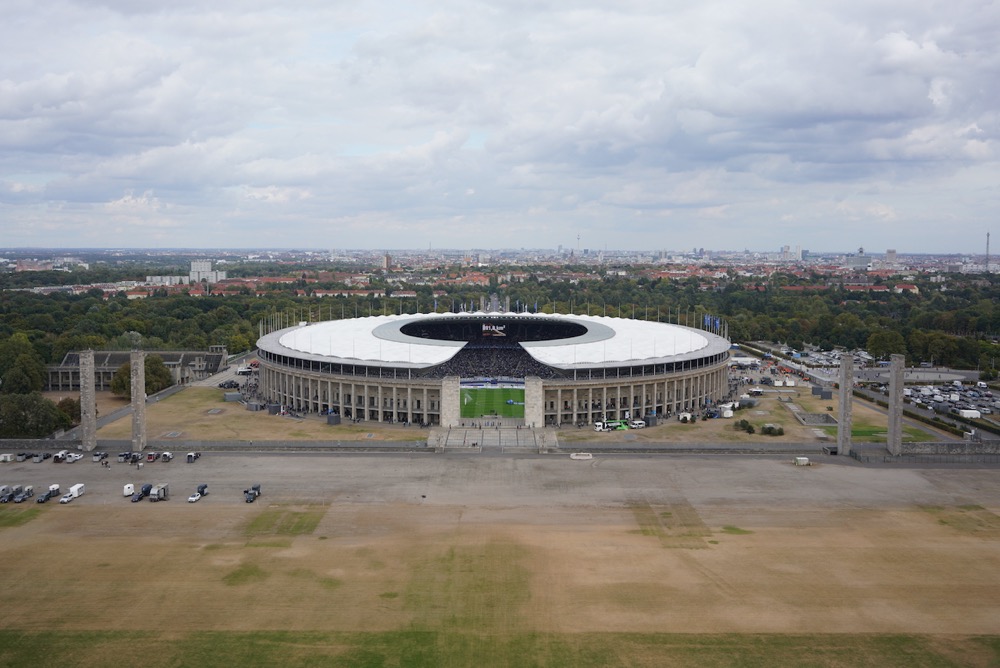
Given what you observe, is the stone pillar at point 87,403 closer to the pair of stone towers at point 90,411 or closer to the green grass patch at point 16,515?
the pair of stone towers at point 90,411

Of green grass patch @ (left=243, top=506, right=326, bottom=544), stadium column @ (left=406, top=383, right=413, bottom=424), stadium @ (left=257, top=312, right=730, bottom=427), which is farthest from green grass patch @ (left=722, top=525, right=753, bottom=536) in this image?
stadium column @ (left=406, top=383, right=413, bottom=424)

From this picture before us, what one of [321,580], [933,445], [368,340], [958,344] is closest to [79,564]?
[321,580]

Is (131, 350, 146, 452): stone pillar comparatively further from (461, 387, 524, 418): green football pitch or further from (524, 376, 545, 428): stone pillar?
(524, 376, 545, 428): stone pillar

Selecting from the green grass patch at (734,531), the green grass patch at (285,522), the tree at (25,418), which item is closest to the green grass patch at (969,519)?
the green grass patch at (734,531)

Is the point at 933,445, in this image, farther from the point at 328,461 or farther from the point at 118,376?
the point at 118,376

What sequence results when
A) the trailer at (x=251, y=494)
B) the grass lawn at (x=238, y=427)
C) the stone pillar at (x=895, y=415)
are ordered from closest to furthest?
the trailer at (x=251, y=494) < the stone pillar at (x=895, y=415) < the grass lawn at (x=238, y=427)

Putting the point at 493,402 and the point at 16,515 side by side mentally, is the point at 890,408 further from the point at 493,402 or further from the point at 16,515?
the point at 16,515

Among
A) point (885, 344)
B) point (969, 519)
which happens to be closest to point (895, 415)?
point (969, 519)

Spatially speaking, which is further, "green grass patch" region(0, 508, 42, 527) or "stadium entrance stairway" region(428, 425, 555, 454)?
"stadium entrance stairway" region(428, 425, 555, 454)
